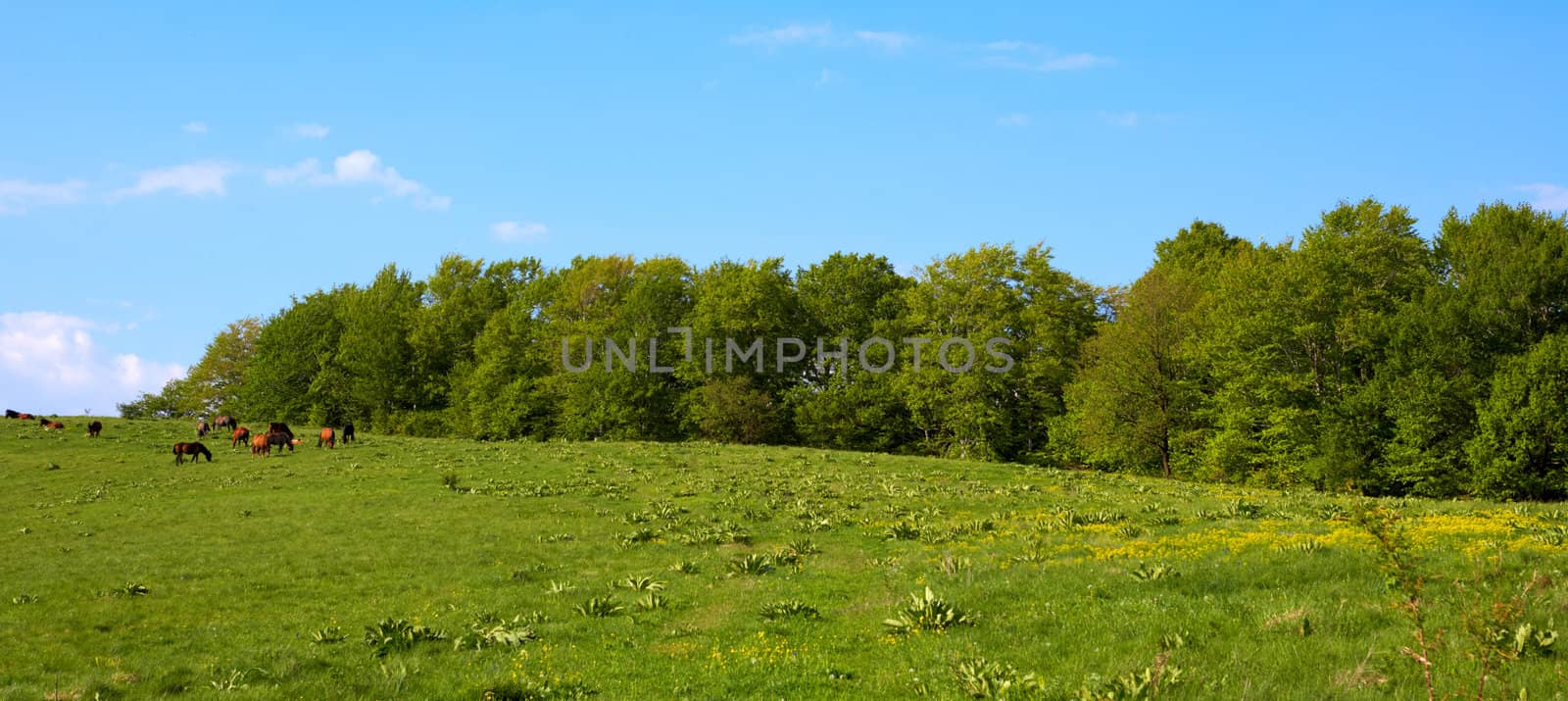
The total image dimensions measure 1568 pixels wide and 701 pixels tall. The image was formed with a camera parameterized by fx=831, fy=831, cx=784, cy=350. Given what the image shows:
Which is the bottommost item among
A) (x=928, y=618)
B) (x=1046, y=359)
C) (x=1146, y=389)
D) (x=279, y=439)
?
(x=928, y=618)

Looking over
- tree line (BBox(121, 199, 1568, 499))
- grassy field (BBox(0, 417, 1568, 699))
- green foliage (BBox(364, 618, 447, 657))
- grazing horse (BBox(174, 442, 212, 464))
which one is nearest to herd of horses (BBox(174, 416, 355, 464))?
grazing horse (BBox(174, 442, 212, 464))

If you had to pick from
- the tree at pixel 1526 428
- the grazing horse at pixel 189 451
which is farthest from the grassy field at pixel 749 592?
the tree at pixel 1526 428

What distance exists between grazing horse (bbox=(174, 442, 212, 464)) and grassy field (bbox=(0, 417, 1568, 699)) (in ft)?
28.0

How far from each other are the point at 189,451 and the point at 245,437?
7.53 meters

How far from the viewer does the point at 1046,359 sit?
61.7m

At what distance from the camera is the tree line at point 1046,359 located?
41.7 meters

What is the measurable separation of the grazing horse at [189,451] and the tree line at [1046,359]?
29.6 metres

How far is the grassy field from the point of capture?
1075cm

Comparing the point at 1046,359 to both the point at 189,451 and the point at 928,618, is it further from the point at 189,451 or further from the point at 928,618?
the point at 189,451

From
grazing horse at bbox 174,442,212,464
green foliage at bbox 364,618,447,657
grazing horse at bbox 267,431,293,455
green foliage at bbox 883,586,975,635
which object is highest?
grazing horse at bbox 267,431,293,455

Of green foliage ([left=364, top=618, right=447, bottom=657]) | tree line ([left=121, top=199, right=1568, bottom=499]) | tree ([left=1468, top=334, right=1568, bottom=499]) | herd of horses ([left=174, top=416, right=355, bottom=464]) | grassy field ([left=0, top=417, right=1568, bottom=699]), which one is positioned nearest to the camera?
grassy field ([left=0, top=417, right=1568, bottom=699])

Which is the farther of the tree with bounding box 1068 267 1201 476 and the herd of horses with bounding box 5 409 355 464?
the tree with bounding box 1068 267 1201 476

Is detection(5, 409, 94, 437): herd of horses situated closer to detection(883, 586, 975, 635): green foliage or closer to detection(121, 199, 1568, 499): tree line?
detection(121, 199, 1568, 499): tree line

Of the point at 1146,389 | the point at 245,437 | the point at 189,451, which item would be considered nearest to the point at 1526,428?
the point at 1146,389
